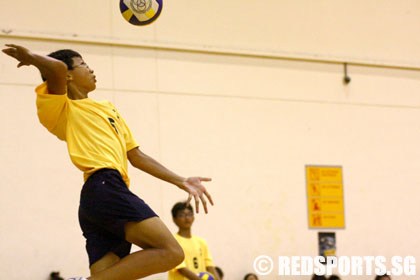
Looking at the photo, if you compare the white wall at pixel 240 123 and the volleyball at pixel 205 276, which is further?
the white wall at pixel 240 123

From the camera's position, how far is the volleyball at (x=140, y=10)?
5.42m

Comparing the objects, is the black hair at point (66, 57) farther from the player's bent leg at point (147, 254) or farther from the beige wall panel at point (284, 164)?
the beige wall panel at point (284, 164)

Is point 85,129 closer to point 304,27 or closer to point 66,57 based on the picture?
point 66,57

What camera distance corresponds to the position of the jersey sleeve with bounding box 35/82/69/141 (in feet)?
12.4

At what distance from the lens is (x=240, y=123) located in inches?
377

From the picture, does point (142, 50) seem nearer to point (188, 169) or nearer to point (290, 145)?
point (188, 169)

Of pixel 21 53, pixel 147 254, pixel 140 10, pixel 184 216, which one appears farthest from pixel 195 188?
pixel 184 216

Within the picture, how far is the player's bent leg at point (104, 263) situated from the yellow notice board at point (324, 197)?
20.7 ft

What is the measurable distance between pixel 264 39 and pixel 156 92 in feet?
6.57

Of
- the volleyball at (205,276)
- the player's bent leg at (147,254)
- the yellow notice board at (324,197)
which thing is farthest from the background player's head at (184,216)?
the player's bent leg at (147,254)

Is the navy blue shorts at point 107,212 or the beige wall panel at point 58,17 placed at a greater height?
the beige wall panel at point 58,17

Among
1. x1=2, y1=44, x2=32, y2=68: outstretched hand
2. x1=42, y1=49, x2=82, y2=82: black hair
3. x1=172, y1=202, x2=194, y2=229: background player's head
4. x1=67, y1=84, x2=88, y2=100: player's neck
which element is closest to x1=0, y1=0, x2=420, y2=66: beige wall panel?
x1=172, y1=202, x2=194, y2=229: background player's head

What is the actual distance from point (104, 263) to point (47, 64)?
3.88 ft

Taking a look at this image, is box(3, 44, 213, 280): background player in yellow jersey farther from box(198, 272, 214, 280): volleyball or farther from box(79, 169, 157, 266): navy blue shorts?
box(198, 272, 214, 280): volleyball
